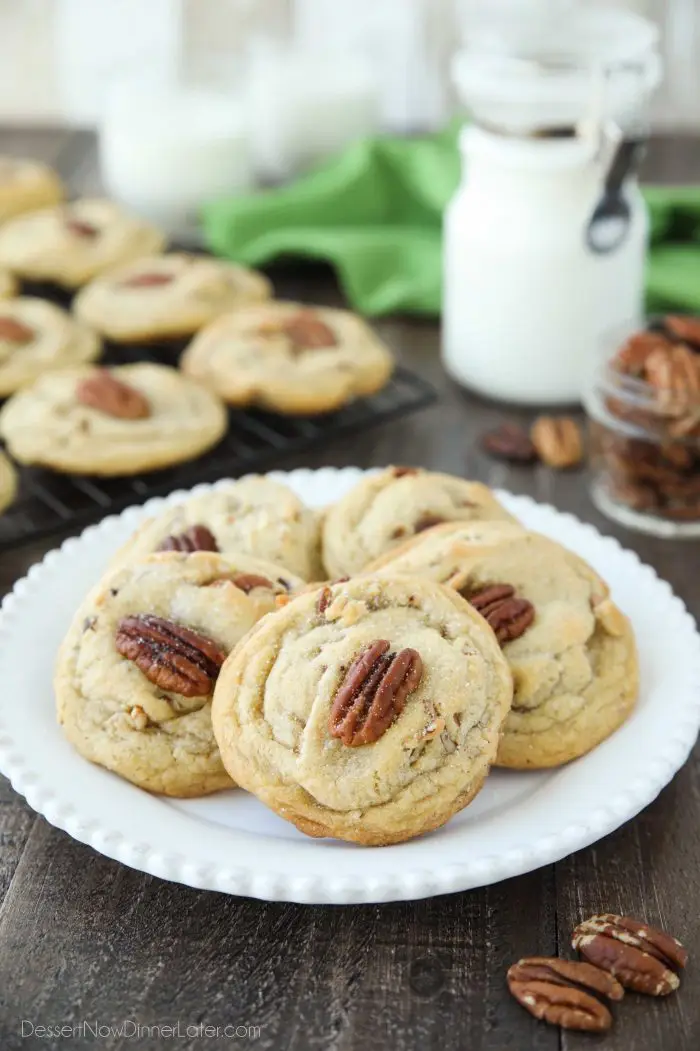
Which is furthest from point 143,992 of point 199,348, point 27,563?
point 199,348

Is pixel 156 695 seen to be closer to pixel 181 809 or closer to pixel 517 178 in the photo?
pixel 181 809

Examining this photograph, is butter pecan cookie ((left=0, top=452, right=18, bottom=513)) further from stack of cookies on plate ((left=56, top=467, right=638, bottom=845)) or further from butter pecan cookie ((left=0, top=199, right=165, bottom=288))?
butter pecan cookie ((left=0, top=199, right=165, bottom=288))

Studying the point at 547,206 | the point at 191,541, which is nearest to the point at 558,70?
the point at 547,206

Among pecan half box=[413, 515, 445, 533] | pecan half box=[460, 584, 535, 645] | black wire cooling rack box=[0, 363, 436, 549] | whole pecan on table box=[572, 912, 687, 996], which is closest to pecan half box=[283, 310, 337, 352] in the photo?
black wire cooling rack box=[0, 363, 436, 549]

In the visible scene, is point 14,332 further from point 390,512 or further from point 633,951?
point 633,951

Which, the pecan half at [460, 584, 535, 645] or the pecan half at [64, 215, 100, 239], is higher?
the pecan half at [460, 584, 535, 645]

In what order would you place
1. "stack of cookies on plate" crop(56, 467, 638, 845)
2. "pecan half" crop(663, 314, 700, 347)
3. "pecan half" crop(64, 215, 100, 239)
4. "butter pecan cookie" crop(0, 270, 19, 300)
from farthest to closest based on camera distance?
"pecan half" crop(64, 215, 100, 239)
"butter pecan cookie" crop(0, 270, 19, 300)
"pecan half" crop(663, 314, 700, 347)
"stack of cookies on plate" crop(56, 467, 638, 845)
